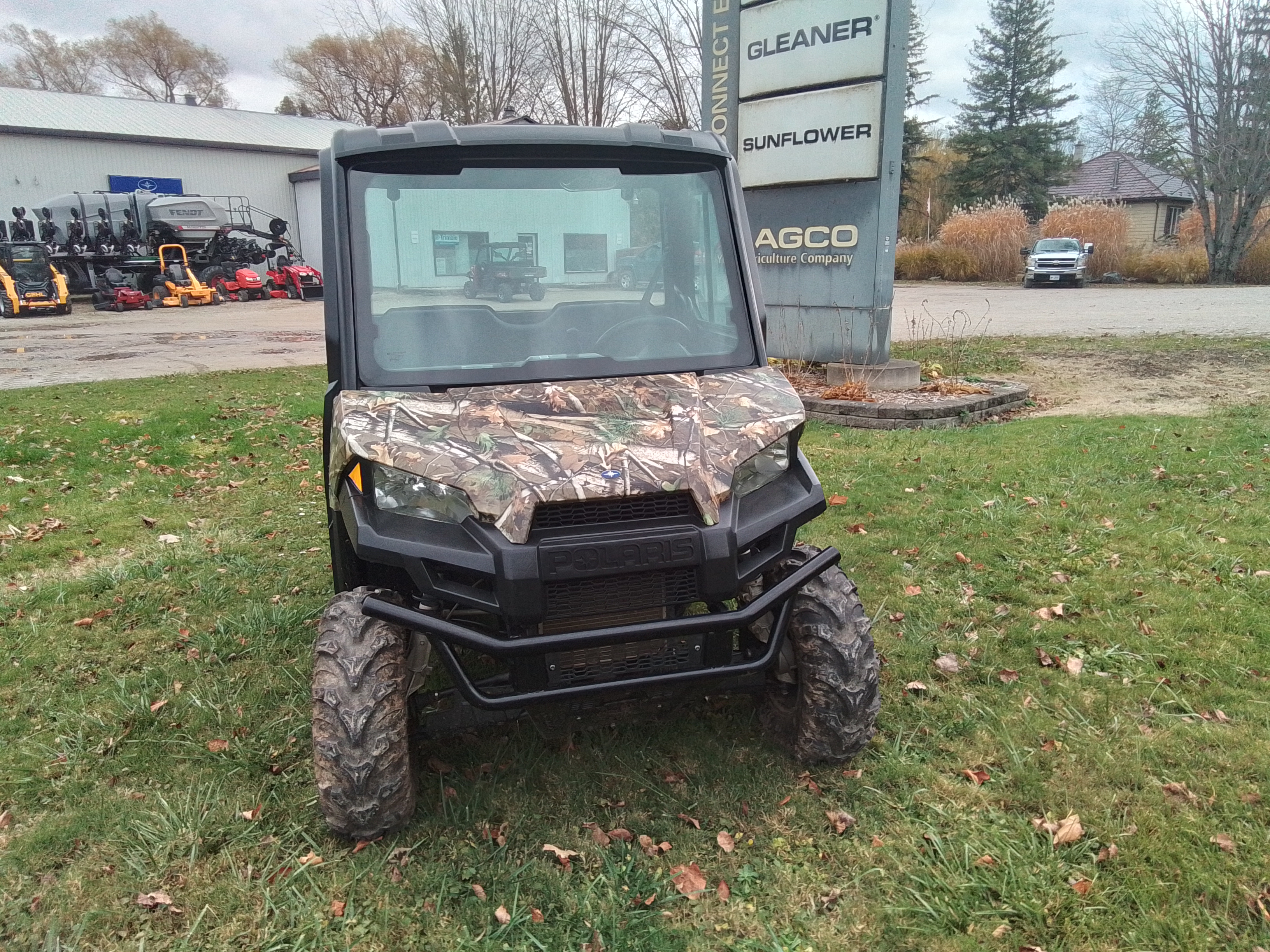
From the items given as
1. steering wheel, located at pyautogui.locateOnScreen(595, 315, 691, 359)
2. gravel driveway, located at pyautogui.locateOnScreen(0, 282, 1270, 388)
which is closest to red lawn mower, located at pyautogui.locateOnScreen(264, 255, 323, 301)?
gravel driveway, located at pyautogui.locateOnScreen(0, 282, 1270, 388)

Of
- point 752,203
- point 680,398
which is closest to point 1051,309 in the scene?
point 752,203

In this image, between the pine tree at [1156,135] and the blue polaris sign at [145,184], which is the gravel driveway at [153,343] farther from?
the pine tree at [1156,135]

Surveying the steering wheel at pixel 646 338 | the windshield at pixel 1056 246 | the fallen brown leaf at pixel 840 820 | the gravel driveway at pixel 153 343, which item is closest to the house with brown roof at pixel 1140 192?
the windshield at pixel 1056 246

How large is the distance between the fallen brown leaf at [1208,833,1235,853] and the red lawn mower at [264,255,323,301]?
28.9 meters

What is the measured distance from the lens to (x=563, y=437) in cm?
266

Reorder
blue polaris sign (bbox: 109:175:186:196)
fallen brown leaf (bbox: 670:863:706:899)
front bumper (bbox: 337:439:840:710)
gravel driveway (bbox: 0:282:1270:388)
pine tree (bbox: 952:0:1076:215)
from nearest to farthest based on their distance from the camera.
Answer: front bumper (bbox: 337:439:840:710)
fallen brown leaf (bbox: 670:863:706:899)
gravel driveway (bbox: 0:282:1270:388)
blue polaris sign (bbox: 109:175:186:196)
pine tree (bbox: 952:0:1076:215)

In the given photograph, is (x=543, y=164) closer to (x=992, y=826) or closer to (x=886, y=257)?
(x=992, y=826)

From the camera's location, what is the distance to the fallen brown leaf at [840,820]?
289cm

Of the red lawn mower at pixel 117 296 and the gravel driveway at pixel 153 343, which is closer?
the gravel driveway at pixel 153 343

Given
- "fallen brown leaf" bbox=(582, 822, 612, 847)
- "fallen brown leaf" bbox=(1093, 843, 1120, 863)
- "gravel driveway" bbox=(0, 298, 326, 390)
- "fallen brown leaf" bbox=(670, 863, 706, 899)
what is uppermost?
"gravel driveway" bbox=(0, 298, 326, 390)

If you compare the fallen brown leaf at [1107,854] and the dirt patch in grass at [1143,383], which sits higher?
the dirt patch in grass at [1143,383]

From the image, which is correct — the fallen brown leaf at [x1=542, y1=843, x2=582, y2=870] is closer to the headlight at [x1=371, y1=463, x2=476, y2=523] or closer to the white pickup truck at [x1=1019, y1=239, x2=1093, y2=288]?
the headlight at [x1=371, y1=463, x2=476, y2=523]

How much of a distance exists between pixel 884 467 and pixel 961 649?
118 inches

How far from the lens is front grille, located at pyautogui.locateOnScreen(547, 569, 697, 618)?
254 cm
